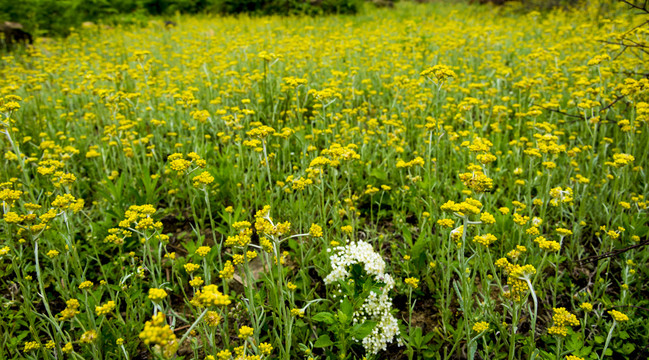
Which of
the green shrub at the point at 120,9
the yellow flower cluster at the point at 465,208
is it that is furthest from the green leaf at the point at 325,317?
the green shrub at the point at 120,9

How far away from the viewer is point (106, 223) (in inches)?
116

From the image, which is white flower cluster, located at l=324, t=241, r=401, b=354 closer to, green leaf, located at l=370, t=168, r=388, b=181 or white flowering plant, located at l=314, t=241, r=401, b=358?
white flowering plant, located at l=314, t=241, r=401, b=358

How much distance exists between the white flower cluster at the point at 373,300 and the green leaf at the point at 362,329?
0.05m

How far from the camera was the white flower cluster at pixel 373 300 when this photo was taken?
2.13 metres

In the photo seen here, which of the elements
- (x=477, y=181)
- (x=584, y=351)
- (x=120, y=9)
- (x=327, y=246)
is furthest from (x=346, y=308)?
(x=120, y=9)

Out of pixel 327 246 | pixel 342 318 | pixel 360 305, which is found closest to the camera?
pixel 342 318

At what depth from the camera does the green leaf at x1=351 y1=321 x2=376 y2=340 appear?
200cm

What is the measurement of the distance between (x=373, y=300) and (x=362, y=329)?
9.3 inches

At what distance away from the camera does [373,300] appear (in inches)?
87.9

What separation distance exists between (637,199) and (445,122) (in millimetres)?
1926

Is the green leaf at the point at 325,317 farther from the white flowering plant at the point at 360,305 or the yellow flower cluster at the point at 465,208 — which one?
the yellow flower cluster at the point at 465,208

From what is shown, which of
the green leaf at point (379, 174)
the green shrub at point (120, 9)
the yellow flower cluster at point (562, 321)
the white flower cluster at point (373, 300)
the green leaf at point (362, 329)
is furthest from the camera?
the green shrub at point (120, 9)

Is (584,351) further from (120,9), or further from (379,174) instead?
(120,9)

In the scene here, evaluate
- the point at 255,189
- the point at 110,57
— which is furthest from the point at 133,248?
the point at 110,57
